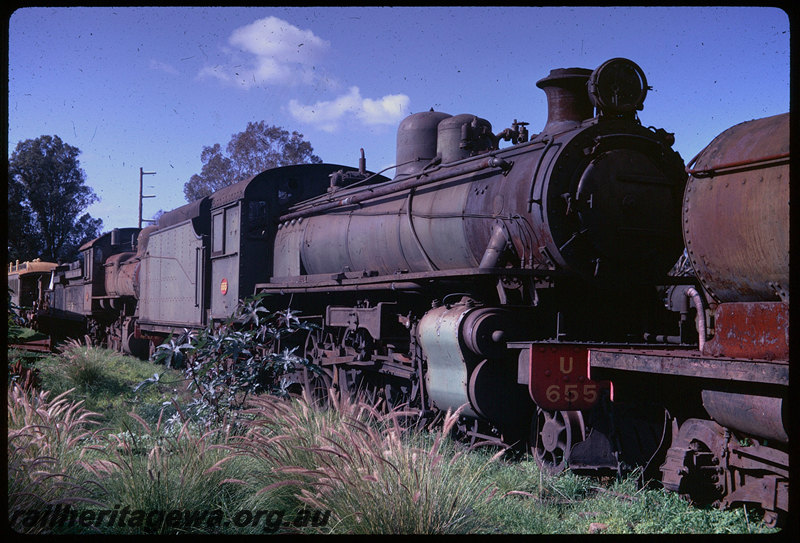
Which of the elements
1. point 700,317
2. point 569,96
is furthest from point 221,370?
point 700,317

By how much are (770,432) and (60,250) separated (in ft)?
136

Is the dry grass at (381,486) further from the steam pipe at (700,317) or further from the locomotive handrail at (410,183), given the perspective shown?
the locomotive handrail at (410,183)

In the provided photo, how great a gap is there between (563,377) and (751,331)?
1450 millimetres

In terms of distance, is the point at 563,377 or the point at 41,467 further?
the point at 563,377

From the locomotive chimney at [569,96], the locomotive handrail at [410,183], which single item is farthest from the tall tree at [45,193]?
the locomotive chimney at [569,96]

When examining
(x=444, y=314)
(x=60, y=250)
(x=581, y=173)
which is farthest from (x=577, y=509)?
(x=60, y=250)

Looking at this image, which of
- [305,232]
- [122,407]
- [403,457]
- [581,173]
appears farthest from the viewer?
[305,232]

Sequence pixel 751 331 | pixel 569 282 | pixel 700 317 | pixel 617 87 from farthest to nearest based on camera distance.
A: pixel 617 87, pixel 569 282, pixel 700 317, pixel 751 331

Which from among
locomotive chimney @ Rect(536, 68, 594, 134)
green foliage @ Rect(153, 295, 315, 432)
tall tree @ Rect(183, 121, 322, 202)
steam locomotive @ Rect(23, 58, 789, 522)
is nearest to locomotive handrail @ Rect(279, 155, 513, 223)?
steam locomotive @ Rect(23, 58, 789, 522)

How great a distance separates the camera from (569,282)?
231 inches

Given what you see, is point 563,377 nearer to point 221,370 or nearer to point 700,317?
point 700,317

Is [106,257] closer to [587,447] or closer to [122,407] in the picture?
[122,407]

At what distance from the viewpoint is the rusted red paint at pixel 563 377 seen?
4859 millimetres

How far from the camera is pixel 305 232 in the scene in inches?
374
